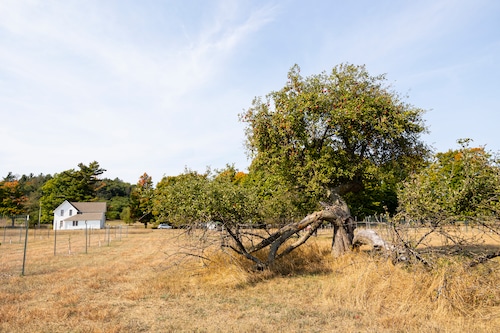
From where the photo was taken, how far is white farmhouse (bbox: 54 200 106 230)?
5916 centimetres

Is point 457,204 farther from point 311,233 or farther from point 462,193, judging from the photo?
point 311,233

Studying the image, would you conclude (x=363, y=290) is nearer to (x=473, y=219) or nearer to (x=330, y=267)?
(x=473, y=219)

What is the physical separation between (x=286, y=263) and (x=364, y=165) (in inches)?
260

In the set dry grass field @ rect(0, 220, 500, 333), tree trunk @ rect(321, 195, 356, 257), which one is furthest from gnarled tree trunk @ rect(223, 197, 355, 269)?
dry grass field @ rect(0, 220, 500, 333)

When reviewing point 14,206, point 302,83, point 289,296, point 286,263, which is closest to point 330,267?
point 286,263

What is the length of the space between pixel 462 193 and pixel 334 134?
8.43 meters

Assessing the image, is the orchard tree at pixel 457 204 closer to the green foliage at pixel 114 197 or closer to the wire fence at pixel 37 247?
the wire fence at pixel 37 247

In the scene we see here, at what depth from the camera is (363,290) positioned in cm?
785

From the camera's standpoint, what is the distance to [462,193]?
25.2ft

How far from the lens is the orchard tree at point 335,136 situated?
49.6 feet

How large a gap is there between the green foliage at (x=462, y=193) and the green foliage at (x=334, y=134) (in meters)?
6.75

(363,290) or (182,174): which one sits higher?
(182,174)

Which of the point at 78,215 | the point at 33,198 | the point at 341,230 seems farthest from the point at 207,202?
the point at 33,198

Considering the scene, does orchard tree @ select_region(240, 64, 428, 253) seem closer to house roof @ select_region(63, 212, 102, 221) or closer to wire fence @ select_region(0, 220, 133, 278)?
wire fence @ select_region(0, 220, 133, 278)
